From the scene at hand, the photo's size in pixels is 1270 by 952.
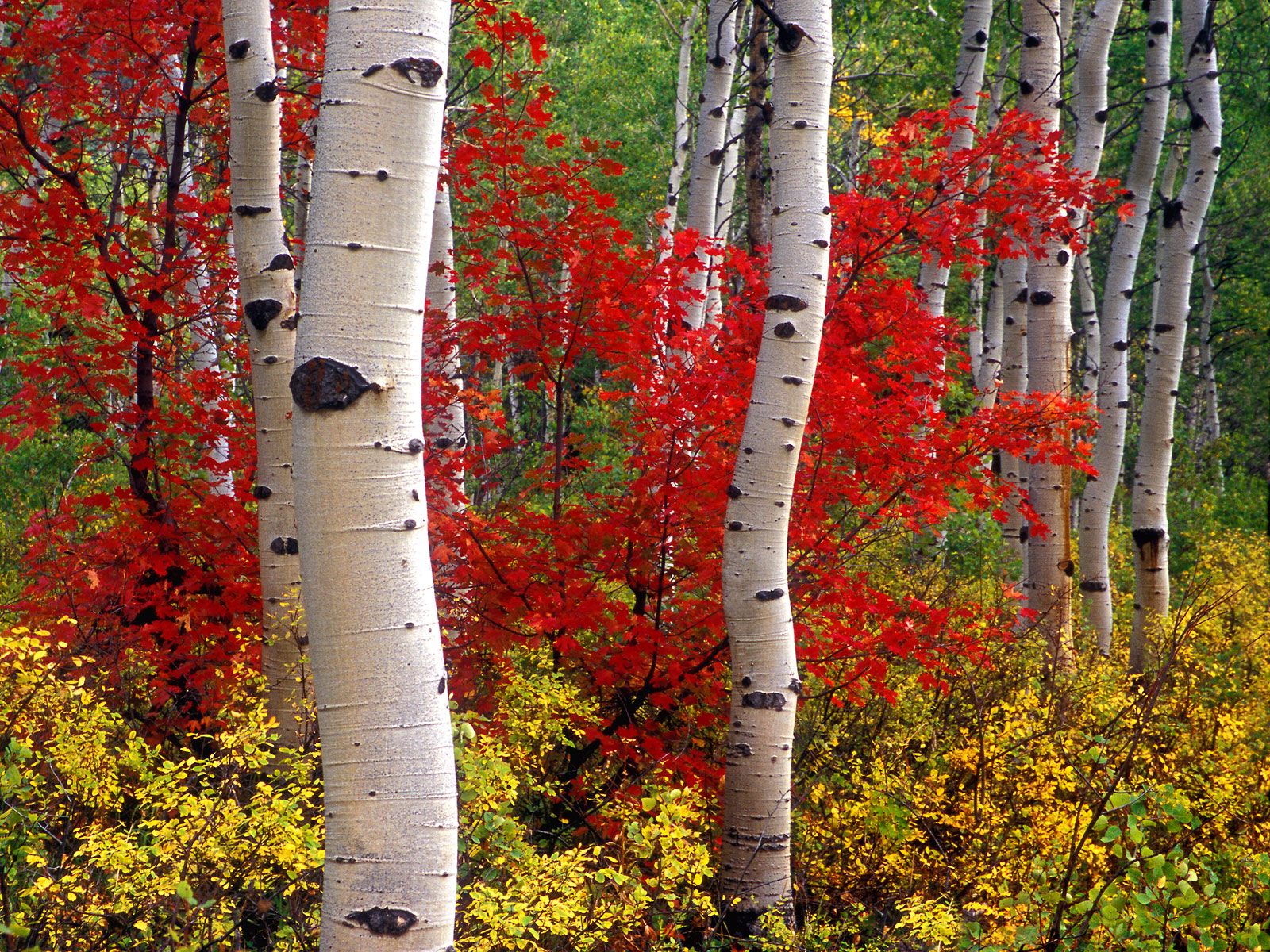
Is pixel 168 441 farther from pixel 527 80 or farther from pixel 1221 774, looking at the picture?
pixel 1221 774

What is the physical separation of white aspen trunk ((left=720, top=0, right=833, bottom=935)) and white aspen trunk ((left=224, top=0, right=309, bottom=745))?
1.71 metres

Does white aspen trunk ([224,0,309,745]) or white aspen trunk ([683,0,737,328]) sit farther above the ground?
white aspen trunk ([683,0,737,328])

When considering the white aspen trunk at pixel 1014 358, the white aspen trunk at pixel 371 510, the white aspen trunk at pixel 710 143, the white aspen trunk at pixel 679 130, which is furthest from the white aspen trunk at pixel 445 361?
the white aspen trunk at pixel 1014 358

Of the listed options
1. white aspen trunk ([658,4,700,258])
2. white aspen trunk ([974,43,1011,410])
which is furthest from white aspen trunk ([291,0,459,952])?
white aspen trunk ([974,43,1011,410])

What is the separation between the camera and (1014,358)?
9.81 meters

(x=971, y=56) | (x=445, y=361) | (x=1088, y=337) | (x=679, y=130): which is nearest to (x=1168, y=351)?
(x=971, y=56)

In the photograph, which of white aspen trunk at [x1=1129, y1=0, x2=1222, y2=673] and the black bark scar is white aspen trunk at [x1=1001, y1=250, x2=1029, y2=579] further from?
the black bark scar

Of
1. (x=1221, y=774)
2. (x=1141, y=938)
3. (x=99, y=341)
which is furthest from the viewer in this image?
(x=99, y=341)

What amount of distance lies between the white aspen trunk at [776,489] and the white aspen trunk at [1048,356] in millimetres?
3039

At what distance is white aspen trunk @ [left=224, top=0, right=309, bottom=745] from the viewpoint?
3812mm

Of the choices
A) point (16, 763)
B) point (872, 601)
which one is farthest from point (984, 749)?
point (16, 763)

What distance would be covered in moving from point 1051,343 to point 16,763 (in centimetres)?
583

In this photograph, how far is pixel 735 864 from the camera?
12.2ft

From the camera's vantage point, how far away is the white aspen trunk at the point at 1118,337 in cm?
732
